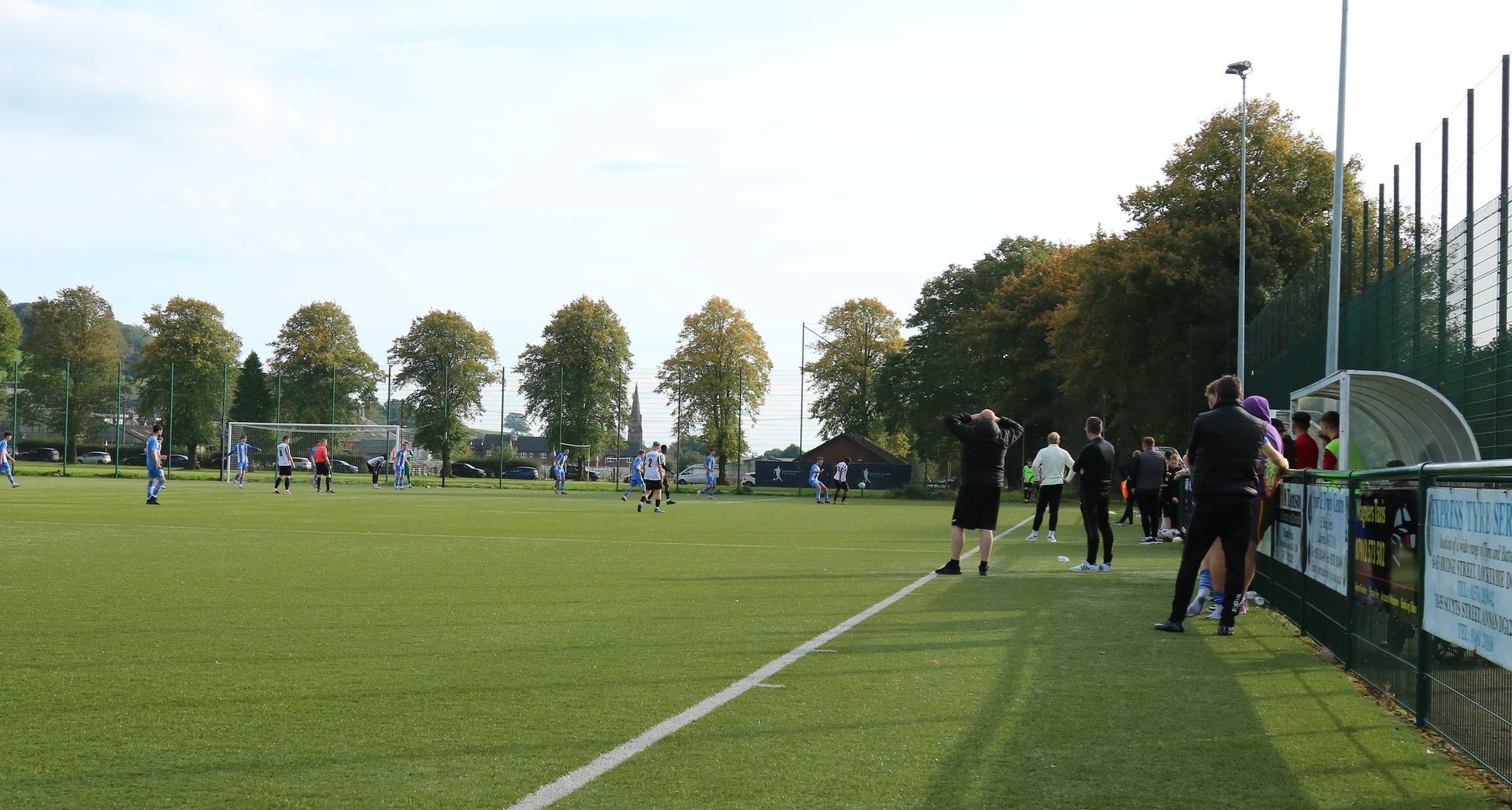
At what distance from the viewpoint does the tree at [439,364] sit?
251ft

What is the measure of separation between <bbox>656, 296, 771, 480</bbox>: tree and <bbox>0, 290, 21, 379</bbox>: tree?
47.0 m

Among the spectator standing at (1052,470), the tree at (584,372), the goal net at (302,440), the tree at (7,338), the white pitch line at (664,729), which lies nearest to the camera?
the white pitch line at (664,729)

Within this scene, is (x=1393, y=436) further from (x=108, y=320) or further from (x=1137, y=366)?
(x=108, y=320)

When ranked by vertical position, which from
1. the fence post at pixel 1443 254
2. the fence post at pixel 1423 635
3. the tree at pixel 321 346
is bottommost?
the fence post at pixel 1423 635

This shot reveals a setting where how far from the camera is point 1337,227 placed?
898 inches

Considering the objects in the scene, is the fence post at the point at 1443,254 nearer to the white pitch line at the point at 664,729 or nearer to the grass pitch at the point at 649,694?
the grass pitch at the point at 649,694

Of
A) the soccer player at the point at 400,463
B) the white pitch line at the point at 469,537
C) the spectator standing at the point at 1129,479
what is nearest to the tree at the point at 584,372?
the soccer player at the point at 400,463

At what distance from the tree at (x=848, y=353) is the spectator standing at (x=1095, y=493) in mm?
66776

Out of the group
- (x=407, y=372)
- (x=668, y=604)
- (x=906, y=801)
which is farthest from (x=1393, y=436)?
(x=407, y=372)

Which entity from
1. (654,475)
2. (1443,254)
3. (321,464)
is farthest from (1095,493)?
(321,464)

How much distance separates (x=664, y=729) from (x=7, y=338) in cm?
10088

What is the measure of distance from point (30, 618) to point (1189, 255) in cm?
3856

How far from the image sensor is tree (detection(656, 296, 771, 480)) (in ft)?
258

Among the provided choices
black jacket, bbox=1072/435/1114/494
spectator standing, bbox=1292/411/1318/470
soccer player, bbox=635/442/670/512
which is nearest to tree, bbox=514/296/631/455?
soccer player, bbox=635/442/670/512
